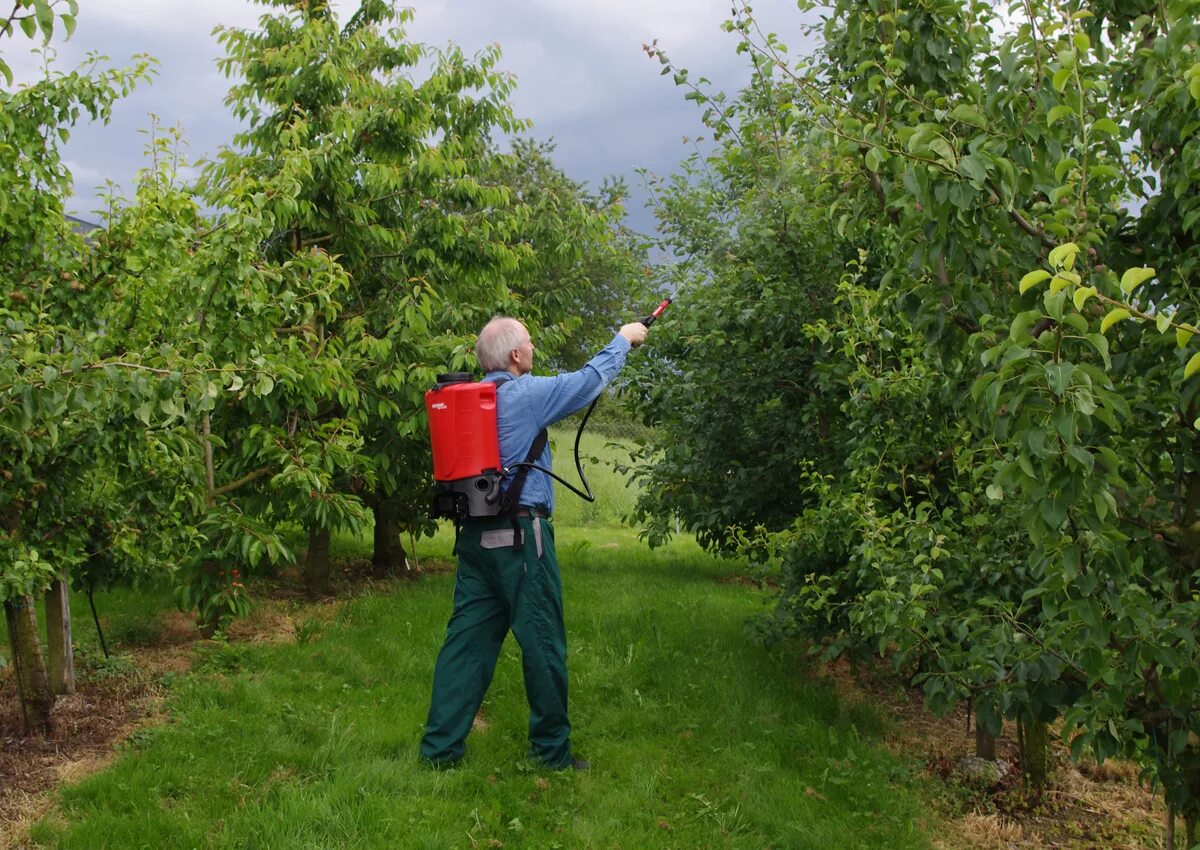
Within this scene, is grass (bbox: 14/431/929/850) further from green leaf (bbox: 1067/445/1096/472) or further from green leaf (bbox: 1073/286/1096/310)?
green leaf (bbox: 1073/286/1096/310)

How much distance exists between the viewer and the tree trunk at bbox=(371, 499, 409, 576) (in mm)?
10229

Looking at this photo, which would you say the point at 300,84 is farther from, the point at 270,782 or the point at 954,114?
the point at 954,114

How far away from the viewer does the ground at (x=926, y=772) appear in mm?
4938

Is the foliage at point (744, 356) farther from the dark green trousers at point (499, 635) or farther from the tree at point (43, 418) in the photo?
the tree at point (43, 418)

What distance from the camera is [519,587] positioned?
5.05 m

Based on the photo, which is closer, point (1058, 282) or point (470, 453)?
point (1058, 282)

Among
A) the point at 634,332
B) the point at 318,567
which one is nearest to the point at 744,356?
the point at 634,332

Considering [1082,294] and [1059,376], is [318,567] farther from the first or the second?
[1082,294]

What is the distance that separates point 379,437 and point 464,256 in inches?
69.6

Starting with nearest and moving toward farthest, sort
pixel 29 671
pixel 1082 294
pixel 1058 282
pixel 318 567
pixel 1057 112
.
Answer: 1. pixel 1082 294
2. pixel 1058 282
3. pixel 1057 112
4. pixel 29 671
5. pixel 318 567

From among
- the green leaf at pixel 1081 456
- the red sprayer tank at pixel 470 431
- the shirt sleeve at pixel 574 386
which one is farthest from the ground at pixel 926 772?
the green leaf at pixel 1081 456

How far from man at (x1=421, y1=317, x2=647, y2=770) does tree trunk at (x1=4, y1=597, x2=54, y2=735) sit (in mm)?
2083

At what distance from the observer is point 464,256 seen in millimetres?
8914

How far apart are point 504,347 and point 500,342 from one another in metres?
0.04
